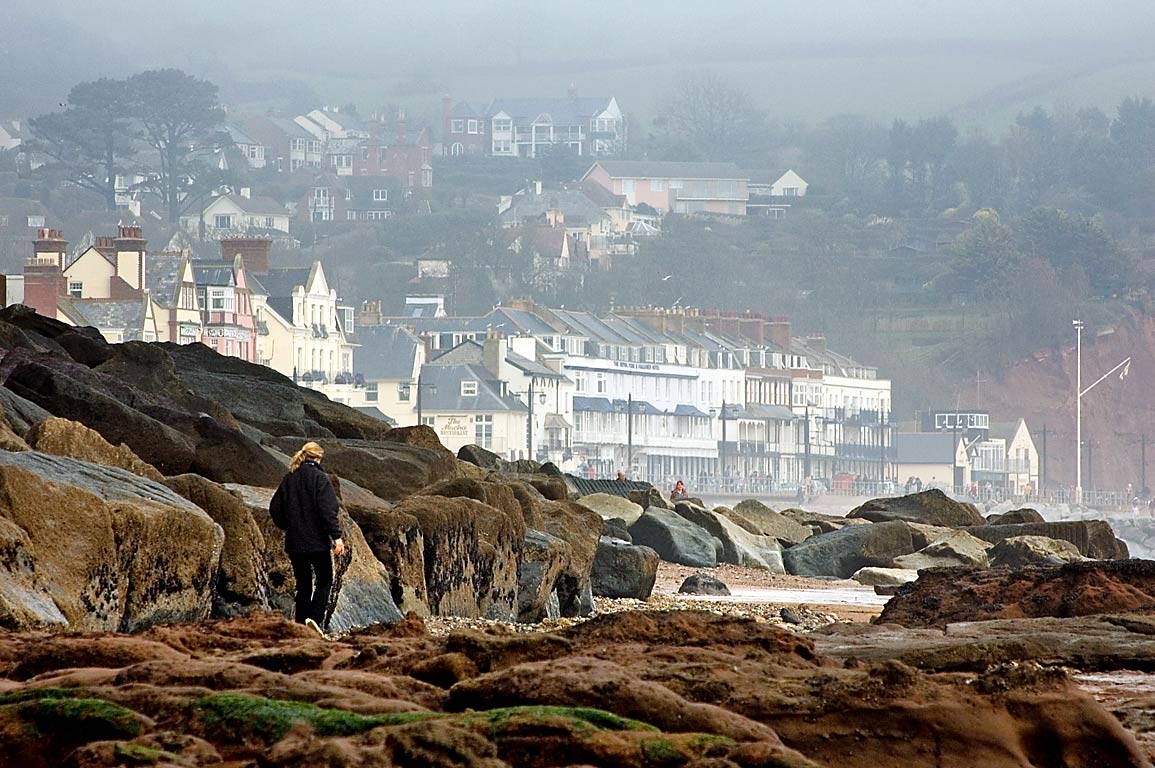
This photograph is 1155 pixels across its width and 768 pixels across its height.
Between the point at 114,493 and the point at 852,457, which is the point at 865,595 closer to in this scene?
the point at 114,493

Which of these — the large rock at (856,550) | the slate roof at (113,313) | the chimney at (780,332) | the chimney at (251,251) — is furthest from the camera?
the chimney at (780,332)

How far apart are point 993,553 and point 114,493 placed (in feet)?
44.5

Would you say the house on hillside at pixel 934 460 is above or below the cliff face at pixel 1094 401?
below

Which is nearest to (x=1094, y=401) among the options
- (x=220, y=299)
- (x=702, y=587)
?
(x=220, y=299)

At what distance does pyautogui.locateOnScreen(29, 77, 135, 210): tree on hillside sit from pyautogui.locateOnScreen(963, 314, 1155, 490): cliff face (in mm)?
64881

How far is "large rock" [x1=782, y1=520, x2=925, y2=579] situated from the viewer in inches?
837

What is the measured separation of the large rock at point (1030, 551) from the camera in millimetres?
19516

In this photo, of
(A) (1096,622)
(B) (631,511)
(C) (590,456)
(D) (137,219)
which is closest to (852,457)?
(C) (590,456)

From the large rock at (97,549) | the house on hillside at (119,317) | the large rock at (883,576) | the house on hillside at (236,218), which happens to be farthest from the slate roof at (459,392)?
the large rock at (97,549)

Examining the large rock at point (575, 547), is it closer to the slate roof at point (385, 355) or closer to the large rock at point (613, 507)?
the large rock at point (613, 507)

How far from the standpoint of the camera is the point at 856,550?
21.5 m

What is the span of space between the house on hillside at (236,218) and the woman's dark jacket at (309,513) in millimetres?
135859

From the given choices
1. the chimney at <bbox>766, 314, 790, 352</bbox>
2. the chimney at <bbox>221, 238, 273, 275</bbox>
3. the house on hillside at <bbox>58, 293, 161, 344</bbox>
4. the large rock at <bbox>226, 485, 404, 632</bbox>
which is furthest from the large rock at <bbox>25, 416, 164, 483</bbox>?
the chimney at <bbox>766, 314, 790, 352</bbox>

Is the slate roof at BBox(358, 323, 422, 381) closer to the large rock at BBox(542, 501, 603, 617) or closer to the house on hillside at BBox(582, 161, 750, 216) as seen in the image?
the large rock at BBox(542, 501, 603, 617)
